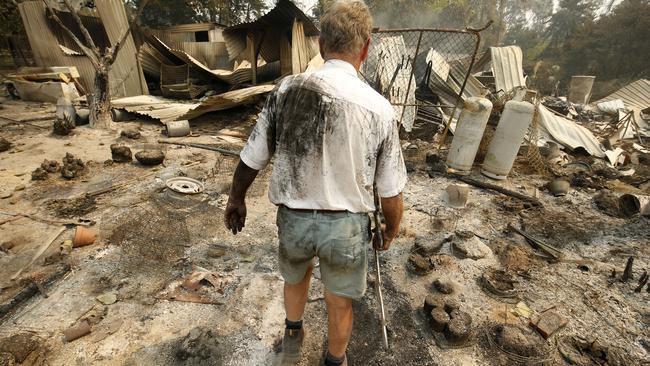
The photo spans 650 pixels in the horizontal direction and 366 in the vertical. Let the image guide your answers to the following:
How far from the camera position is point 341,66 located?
158cm

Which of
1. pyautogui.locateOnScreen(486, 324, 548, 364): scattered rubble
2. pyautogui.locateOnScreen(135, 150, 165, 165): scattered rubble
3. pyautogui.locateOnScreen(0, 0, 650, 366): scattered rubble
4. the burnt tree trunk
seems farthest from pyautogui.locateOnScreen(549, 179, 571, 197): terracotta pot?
the burnt tree trunk

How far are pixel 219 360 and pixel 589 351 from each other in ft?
10.0

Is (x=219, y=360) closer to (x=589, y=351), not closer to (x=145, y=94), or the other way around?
(x=589, y=351)

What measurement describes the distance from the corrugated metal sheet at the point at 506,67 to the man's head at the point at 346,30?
8713 millimetres

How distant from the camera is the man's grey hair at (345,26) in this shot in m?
1.54

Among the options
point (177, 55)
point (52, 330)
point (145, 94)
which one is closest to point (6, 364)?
point (52, 330)

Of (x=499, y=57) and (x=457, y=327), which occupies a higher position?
(x=499, y=57)

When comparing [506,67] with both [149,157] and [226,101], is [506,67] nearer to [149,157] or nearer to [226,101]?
[226,101]

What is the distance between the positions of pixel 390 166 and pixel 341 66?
2.02 feet

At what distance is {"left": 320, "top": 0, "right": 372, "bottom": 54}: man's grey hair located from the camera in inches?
60.6

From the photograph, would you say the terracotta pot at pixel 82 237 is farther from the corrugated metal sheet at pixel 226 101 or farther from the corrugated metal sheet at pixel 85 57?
→ the corrugated metal sheet at pixel 85 57

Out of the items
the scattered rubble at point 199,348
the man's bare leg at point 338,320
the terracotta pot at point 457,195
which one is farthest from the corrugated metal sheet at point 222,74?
the man's bare leg at point 338,320

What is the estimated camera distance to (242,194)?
2.01m

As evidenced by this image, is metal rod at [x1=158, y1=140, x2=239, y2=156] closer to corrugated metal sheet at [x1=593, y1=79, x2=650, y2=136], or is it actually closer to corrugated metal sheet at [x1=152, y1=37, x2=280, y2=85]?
corrugated metal sheet at [x1=152, y1=37, x2=280, y2=85]
